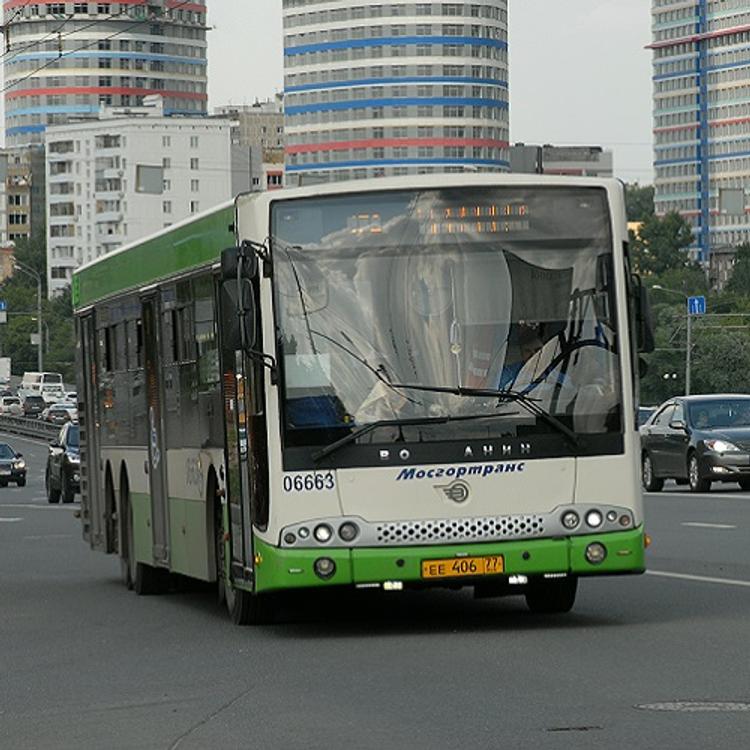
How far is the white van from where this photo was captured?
155 metres

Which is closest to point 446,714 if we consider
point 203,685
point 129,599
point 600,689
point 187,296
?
point 600,689

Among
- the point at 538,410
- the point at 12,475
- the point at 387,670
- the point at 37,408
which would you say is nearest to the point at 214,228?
the point at 538,410

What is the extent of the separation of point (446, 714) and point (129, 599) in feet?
31.4

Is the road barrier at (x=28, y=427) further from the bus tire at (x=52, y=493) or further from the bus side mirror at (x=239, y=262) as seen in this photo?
the bus side mirror at (x=239, y=262)

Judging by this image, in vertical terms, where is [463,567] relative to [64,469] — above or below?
above

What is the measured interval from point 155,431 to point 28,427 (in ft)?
353

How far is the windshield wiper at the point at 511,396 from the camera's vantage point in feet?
50.4

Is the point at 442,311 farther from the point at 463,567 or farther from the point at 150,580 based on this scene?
the point at 150,580

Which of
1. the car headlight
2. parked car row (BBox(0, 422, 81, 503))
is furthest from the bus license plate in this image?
parked car row (BBox(0, 422, 81, 503))

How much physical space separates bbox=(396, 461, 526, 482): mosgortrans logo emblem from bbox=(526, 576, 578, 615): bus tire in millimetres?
1365

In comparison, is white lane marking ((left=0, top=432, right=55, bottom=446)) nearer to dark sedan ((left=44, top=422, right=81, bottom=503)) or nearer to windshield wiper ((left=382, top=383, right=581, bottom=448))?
dark sedan ((left=44, top=422, right=81, bottom=503))

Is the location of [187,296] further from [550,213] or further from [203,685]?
[203,685]

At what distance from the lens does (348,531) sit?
1534 cm

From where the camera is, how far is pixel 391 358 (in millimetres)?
15359
